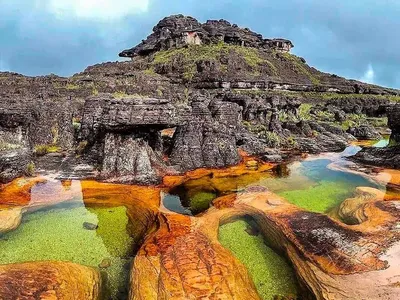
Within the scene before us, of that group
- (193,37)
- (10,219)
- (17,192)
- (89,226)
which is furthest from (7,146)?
(193,37)

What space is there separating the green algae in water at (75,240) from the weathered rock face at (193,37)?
69.8m

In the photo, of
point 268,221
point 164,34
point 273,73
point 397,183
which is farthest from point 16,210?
point 164,34

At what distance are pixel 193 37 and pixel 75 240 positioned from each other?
75.3m

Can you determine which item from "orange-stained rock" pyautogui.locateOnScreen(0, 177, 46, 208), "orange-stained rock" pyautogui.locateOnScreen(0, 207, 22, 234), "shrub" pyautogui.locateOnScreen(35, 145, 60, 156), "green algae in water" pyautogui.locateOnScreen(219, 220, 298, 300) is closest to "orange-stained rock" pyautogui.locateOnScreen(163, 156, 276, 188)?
"green algae in water" pyautogui.locateOnScreen(219, 220, 298, 300)

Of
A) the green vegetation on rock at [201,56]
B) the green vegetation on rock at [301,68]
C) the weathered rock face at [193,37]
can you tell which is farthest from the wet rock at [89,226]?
the weathered rock face at [193,37]

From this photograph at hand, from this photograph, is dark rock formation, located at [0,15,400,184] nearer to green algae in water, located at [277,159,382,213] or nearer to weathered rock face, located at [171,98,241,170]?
weathered rock face, located at [171,98,241,170]

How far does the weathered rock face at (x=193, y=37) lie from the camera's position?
3095 inches

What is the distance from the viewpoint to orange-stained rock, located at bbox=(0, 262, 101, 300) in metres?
5.93

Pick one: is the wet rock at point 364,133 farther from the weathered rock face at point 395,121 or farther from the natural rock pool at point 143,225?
the natural rock pool at point 143,225

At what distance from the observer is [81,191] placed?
39.8 feet

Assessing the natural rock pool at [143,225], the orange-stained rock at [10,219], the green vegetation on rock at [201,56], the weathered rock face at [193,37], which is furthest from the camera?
the weathered rock face at [193,37]

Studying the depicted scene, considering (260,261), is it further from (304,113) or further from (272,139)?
(304,113)

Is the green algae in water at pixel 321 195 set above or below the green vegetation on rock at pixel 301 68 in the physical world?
below

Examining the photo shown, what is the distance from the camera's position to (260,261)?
825cm
